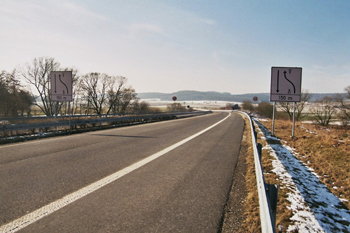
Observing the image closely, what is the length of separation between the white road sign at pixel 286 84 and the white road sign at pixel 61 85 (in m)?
12.0

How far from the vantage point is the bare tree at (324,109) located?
4909cm

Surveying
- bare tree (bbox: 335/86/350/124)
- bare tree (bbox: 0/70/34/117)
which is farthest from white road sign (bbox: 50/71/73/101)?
bare tree (bbox: 335/86/350/124)

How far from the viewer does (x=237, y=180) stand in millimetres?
4910

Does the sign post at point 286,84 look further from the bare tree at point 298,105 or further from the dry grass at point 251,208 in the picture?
the bare tree at point 298,105

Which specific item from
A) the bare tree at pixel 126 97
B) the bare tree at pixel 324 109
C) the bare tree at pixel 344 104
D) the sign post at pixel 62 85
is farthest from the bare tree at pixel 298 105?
the sign post at pixel 62 85

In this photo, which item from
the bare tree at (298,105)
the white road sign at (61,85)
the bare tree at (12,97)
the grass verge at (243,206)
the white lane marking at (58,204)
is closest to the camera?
the white lane marking at (58,204)

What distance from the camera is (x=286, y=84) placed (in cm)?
1104

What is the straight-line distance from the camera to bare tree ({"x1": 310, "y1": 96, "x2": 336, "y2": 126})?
4909cm

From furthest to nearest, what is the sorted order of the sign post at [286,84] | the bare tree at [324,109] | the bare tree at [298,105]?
the bare tree at [298,105] < the bare tree at [324,109] < the sign post at [286,84]

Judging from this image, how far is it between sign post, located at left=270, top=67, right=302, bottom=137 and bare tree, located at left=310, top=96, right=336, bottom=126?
45418 millimetres

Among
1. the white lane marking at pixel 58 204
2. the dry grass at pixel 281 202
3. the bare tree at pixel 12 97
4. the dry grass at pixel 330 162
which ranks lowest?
the dry grass at pixel 330 162

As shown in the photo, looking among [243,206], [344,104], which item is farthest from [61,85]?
[344,104]

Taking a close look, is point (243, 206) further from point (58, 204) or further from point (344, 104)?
point (344, 104)

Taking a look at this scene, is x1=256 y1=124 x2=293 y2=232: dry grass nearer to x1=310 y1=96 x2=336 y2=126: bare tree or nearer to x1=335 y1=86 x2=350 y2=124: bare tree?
x1=335 y1=86 x2=350 y2=124: bare tree
